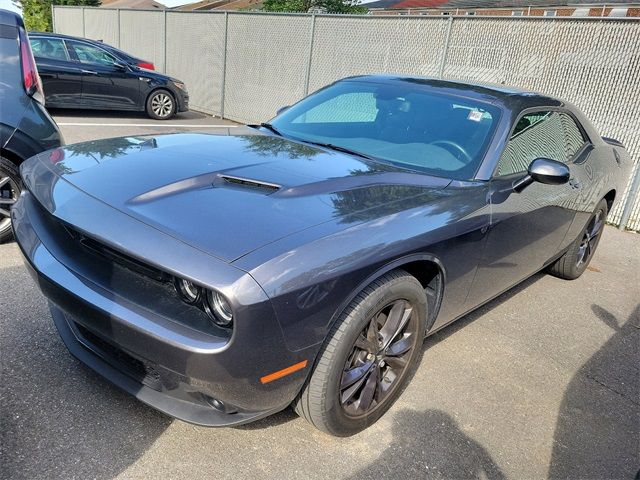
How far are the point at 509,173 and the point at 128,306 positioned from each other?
2.27 metres

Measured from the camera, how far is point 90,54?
10.0 metres

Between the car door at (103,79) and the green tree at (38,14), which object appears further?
the green tree at (38,14)

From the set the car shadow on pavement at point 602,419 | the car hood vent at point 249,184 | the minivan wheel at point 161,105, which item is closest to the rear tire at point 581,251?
the car shadow on pavement at point 602,419

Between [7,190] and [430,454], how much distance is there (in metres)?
3.44

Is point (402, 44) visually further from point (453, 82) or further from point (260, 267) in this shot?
point (260, 267)

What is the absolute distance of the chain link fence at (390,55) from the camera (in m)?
6.35

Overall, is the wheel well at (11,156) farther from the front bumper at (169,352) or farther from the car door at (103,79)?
the car door at (103,79)

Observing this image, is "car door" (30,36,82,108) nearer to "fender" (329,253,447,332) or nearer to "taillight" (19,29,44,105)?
"taillight" (19,29,44,105)

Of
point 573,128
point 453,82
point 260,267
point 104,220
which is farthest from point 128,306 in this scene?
point 573,128

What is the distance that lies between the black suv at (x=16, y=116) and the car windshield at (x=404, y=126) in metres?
1.76

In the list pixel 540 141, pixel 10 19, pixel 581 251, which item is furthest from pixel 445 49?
pixel 10 19

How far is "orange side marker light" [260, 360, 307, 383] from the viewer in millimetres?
1858

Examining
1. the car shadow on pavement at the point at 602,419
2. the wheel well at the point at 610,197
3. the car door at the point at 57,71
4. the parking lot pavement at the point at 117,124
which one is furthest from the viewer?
the car door at the point at 57,71

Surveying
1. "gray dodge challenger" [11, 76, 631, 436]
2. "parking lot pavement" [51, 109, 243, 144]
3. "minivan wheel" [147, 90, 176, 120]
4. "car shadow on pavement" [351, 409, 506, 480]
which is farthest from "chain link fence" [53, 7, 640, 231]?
"car shadow on pavement" [351, 409, 506, 480]
